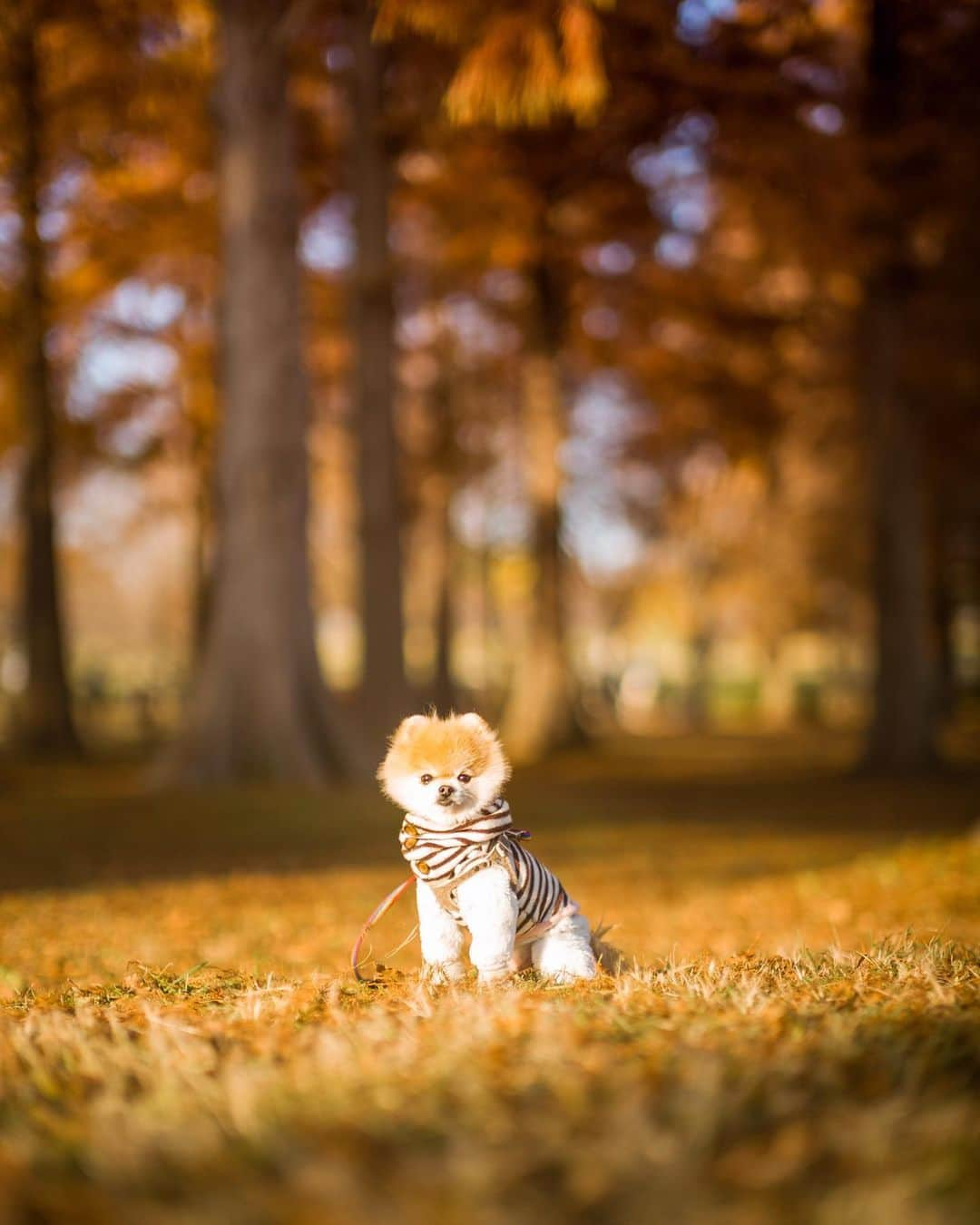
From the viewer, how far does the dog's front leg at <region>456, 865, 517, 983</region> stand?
12.6ft

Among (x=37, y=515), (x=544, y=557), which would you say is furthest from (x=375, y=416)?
(x=37, y=515)

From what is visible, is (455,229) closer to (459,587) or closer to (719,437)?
(719,437)

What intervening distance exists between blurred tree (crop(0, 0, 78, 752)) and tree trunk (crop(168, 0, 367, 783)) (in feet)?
19.4

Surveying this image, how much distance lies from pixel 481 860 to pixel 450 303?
74.6 ft

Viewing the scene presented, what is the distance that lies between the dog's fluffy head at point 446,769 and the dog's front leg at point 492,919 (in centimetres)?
19

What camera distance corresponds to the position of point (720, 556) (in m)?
36.3

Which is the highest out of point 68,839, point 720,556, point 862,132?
point 862,132

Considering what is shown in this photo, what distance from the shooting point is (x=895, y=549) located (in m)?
18.7

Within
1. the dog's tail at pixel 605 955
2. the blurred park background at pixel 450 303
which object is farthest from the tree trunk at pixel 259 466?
the dog's tail at pixel 605 955

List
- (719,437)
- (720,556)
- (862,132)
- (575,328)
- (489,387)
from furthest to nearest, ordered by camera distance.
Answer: (720,556) → (489,387) → (575,328) → (719,437) → (862,132)

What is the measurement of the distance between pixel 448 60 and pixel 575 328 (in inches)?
248

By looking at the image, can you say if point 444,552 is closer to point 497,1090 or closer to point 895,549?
point 895,549

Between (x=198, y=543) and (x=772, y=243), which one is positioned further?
(x=198, y=543)

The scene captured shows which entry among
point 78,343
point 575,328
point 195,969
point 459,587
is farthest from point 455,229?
point 459,587
